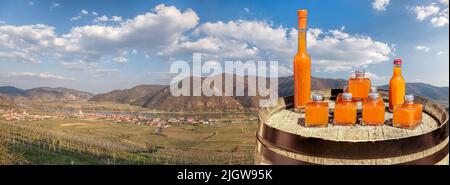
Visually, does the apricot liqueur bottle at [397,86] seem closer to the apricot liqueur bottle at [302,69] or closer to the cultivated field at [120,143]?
the apricot liqueur bottle at [302,69]

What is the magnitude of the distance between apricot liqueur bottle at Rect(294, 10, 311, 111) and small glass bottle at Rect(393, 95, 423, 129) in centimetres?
95

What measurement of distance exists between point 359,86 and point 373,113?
1.92ft

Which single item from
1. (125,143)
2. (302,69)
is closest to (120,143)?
(125,143)

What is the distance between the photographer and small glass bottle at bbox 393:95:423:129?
3.61 meters

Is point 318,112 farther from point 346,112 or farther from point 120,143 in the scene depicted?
point 120,143

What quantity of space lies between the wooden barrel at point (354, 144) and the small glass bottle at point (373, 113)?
0.06 metres

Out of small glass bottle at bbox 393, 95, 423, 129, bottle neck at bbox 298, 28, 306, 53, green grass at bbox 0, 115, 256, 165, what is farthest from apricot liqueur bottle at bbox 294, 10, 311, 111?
green grass at bbox 0, 115, 256, 165

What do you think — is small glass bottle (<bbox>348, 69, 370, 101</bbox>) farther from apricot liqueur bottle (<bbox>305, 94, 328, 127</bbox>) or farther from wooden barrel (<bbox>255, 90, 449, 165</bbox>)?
apricot liqueur bottle (<bbox>305, 94, 328, 127</bbox>)

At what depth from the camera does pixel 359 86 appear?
168 inches

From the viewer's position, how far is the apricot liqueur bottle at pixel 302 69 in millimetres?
Result: 4012

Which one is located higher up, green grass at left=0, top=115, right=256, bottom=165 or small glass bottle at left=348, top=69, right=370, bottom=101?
small glass bottle at left=348, top=69, right=370, bottom=101

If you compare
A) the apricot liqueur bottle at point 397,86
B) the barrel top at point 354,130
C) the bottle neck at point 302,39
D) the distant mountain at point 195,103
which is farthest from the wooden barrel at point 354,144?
the distant mountain at point 195,103

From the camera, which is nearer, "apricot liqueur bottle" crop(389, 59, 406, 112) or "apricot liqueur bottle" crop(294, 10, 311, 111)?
"apricot liqueur bottle" crop(294, 10, 311, 111)

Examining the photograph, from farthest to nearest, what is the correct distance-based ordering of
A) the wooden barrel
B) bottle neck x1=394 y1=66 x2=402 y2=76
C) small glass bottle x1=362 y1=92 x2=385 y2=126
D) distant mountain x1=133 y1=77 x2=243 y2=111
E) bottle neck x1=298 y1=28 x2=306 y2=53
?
distant mountain x1=133 y1=77 x2=243 y2=111 → bottle neck x1=394 y1=66 x2=402 y2=76 → bottle neck x1=298 y1=28 x2=306 y2=53 → small glass bottle x1=362 y1=92 x2=385 y2=126 → the wooden barrel
